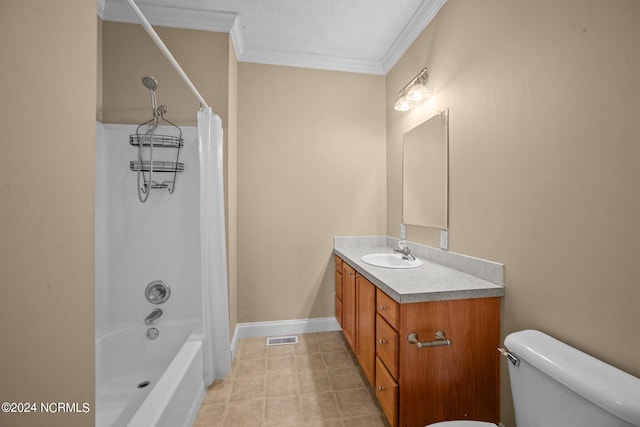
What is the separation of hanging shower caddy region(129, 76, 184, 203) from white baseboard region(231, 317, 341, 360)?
1.44 metres

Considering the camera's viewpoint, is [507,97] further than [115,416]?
No

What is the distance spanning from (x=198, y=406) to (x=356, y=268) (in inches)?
51.7

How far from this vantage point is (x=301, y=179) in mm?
2492

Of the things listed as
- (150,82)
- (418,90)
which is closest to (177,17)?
(150,82)

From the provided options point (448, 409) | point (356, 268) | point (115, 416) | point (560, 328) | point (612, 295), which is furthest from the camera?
point (356, 268)

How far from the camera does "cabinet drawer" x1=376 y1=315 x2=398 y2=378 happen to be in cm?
121

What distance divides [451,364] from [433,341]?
0.15 meters

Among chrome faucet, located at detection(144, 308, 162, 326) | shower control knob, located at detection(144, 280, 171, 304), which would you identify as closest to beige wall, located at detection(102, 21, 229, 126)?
shower control knob, located at detection(144, 280, 171, 304)

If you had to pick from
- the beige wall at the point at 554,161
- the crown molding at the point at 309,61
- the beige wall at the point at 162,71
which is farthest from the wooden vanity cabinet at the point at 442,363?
the crown molding at the point at 309,61

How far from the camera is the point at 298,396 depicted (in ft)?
5.48

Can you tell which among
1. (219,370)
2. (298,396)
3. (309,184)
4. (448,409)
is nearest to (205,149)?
(309,184)

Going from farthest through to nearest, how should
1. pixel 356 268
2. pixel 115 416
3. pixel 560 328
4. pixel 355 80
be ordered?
1. pixel 355 80
2. pixel 356 268
3. pixel 115 416
4. pixel 560 328

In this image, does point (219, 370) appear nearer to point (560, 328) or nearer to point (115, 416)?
point (115, 416)

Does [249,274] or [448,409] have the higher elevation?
[249,274]
